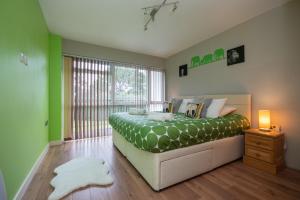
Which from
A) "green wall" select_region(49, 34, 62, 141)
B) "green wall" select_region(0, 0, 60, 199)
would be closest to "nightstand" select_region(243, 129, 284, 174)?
"green wall" select_region(0, 0, 60, 199)

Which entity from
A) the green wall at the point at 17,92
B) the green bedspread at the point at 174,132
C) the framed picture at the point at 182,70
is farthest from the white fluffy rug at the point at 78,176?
the framed picture at the point at 182,70

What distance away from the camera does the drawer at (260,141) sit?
201cm

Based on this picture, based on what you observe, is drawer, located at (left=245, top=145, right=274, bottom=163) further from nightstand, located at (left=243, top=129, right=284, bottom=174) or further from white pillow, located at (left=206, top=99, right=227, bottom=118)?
white pillow, located at (left=206, top=99, right=227, bottom=118)

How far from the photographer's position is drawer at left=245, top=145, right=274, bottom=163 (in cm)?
201

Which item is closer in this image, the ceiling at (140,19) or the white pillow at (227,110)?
the ceiling at (140,19)

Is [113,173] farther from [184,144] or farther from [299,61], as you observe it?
[299,61]

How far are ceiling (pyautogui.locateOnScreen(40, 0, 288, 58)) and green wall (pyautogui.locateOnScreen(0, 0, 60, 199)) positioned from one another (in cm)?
62

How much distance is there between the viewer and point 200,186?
1.72 meters

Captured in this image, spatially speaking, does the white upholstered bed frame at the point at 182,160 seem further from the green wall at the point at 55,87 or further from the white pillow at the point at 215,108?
the green wall at the point at 55,87

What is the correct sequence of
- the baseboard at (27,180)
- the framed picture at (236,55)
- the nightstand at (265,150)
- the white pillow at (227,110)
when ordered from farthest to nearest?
the framed picture at (236,55)
the white pillow at (227,110)
the nightstand at (265,150)
the baseboard at (27,180)

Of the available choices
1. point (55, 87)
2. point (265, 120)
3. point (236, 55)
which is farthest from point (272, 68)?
point (55, 87)

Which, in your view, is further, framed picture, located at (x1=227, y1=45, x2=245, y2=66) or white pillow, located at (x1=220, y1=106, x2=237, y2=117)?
framed picture, located at (x1=227, y1=45, x2=245, y2=66)

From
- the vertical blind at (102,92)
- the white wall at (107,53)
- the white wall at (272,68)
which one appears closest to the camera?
the white wall at (272,68)

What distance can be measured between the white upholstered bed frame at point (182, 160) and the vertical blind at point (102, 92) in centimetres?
178
